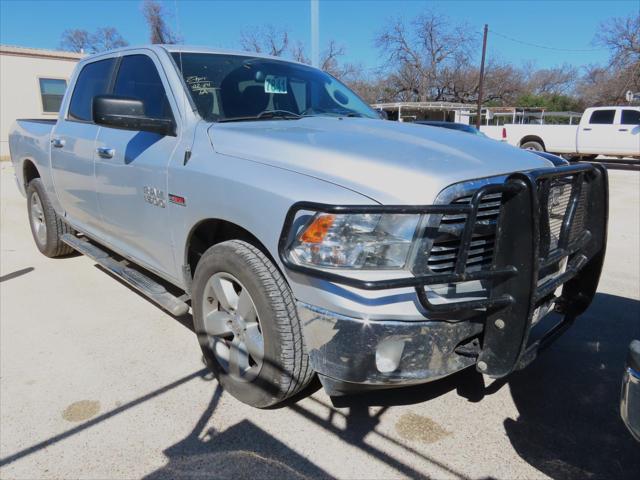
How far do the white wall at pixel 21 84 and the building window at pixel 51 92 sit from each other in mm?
203

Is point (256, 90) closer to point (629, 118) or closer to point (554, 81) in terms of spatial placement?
point (629, 118)

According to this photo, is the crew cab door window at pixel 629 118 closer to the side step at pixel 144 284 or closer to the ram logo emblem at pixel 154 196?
the side step at pixel 144 284

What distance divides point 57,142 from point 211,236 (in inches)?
97.2

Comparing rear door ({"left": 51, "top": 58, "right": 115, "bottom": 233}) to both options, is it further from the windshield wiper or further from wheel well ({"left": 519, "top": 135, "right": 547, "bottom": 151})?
wheel well ({"left": 519, "top": 135, "right": 547, "bottom": 151})

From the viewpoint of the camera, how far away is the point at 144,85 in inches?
138

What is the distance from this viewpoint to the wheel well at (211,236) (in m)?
2.66

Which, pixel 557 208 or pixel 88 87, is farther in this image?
pixel 88 87

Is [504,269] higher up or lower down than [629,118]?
lower down

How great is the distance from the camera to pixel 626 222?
7.66 metres

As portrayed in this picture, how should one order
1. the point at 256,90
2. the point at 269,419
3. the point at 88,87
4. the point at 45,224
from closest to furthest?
the point at 269,419
the point at 256,90
the point at 88,87
the point at 45,224

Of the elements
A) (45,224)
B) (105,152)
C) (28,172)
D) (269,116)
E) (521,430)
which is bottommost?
(521,430)

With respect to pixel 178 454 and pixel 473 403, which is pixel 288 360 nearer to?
pixel 178 454

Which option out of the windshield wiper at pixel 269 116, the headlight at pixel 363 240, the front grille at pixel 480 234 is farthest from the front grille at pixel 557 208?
the windshield wiper at pixel 269 116

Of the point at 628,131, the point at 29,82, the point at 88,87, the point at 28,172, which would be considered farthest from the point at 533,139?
the point at 29,82
